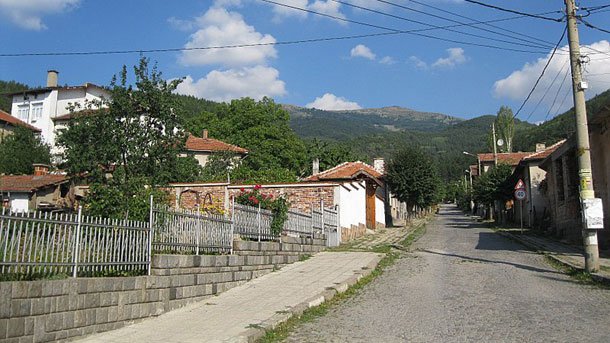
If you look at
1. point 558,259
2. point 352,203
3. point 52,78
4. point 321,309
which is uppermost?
point 52,78

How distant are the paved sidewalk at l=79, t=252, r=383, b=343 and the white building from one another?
47.6 metres

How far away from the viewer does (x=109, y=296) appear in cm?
734

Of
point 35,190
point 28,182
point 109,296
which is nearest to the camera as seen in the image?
point 109,296

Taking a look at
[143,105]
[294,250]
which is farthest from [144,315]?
[143,105]

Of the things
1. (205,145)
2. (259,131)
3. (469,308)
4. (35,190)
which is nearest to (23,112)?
(205,145)

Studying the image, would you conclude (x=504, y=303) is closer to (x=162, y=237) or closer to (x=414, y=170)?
(x=162, y=237)

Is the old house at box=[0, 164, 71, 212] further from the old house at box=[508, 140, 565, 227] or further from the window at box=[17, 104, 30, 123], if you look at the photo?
the old house at box=[508, 140, 565, 227]

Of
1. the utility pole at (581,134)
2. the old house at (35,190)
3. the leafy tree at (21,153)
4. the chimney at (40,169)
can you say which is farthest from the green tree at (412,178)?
the leafy tree at (21,153)

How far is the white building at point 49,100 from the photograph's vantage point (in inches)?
2136

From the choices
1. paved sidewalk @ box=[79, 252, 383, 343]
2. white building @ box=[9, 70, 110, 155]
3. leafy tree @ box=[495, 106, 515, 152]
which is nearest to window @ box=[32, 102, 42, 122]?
white building @ box=[9, 70, 110, 155]

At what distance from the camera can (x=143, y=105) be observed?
711 inches

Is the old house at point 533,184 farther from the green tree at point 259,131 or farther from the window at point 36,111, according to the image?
the window at point 36,111

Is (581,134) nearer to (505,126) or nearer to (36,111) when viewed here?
(36,111)

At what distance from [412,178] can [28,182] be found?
26089 millimetres
